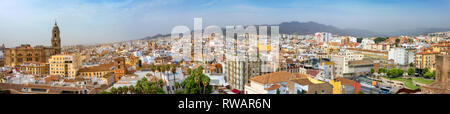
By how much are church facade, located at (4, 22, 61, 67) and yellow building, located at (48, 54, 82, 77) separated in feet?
3.27

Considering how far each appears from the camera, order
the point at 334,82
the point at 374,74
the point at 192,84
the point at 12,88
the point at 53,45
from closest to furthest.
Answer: the point at 334,82 < the point at 12,88 < the point at 192,84 < the point at 374,74 < the point at 53,45

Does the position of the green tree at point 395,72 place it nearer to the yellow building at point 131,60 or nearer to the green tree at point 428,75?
the green tree at point 428,75

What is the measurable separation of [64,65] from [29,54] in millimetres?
2578

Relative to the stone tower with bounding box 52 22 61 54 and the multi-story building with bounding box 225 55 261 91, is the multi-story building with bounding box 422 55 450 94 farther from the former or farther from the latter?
the stone tower with bounding box 52 22 61 54

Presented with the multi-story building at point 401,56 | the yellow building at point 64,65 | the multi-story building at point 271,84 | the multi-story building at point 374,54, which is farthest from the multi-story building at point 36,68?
the multi-story building at point 401,56

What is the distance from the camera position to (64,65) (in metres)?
10.1

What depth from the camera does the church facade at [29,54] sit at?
11016mm

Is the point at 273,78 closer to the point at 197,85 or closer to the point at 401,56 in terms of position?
the point at 197,85

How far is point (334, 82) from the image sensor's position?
598 cm

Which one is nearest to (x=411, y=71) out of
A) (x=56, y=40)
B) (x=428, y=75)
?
(x=428, y=75)

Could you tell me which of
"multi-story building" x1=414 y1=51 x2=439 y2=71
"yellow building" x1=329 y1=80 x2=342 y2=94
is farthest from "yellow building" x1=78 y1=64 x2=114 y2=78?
"multi-story building" x1=414 y1=51 x2=439 y2=71
